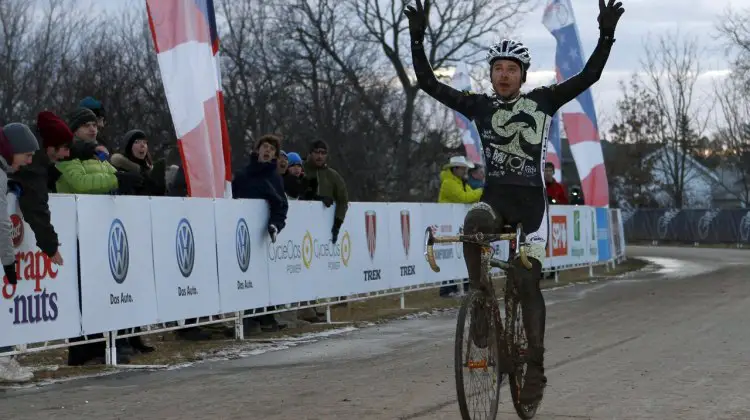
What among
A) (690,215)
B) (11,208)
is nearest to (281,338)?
(11,208)

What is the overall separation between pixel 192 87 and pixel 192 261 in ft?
8.16

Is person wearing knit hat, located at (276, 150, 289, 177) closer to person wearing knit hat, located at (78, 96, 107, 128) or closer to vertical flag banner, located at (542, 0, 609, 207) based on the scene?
person wearing knit hat, located at (78, 96, 107, 128)

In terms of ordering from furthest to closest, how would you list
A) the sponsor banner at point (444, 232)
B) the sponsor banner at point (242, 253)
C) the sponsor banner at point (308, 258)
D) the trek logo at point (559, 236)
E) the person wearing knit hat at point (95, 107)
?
the trek logo at point (559, 236)
the sponsor banner at point (444, 232)
the sponsor banner at point (308, 258)
the sponsor banner at point (242, 253)
the person wearing knit hat at point (95, 107)

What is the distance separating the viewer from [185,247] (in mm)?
12836

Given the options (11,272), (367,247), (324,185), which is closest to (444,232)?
(367,247)

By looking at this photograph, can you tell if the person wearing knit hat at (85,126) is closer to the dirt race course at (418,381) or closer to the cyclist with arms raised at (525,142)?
the dirt race course at (418,381)

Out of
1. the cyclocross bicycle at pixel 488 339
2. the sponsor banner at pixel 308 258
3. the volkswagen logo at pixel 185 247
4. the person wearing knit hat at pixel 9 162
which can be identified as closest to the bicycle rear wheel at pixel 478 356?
the cyclocross bicycle at pixel 488 339

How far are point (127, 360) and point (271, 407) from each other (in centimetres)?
359

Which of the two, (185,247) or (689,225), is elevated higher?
(689,225)

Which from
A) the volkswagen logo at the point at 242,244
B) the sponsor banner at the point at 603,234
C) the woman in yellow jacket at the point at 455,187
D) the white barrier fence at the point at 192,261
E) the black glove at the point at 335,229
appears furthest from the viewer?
the sponsor banner at the point at 603,234

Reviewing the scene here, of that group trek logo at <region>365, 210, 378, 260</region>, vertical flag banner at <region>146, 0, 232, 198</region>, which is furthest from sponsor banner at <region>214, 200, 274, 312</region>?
trek logo at <region>365, 210, 378, 260</region>

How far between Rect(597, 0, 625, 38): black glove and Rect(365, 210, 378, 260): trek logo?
10.2m

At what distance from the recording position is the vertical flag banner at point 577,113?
2788 cm

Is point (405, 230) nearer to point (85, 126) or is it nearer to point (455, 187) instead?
point (455, 187)
